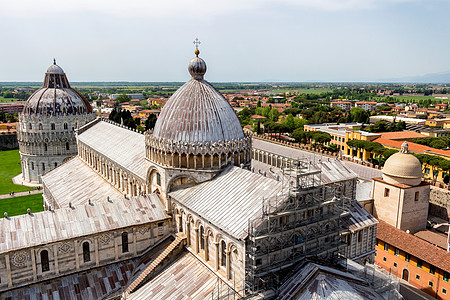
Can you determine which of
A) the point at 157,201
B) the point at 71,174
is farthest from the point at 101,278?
the point at 71,174

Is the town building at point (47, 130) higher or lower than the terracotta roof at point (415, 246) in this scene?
higher

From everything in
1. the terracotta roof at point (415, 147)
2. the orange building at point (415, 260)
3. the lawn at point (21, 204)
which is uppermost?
the terracotta roof at point (415, 147)

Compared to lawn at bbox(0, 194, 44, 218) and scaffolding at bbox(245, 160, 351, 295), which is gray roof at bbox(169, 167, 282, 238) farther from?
lawn at bbox(0, 194, 44, 218)

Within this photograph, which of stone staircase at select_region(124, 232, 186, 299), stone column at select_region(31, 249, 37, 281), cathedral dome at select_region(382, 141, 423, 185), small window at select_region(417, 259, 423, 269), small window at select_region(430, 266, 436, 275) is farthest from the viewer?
cathedral dome at select_region(382, 141, 423, 185)

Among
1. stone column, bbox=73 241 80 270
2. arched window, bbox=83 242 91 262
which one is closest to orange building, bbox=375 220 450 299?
arched window, bbox=83 242 91 262

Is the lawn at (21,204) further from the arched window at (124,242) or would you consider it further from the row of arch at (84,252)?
the arched window at (124,242)

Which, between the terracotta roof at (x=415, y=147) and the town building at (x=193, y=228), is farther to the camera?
the terracotta roof at (x=415, y=147)

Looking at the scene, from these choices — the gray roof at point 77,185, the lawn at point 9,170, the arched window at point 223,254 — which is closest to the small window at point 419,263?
the arched window at point 223,254
